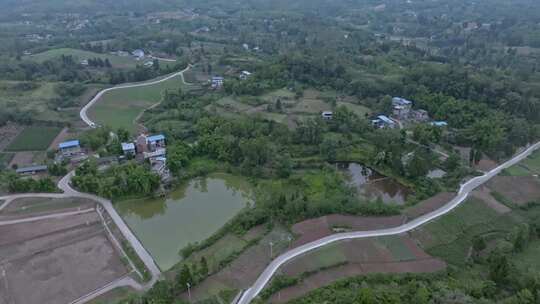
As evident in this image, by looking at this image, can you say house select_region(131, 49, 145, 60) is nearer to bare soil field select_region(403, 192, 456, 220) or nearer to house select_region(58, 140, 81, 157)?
house select_region(58, 140, 81, 157)

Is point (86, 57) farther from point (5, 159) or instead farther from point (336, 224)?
point (336, 224)

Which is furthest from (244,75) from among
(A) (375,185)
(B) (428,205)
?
(B) (428,205)

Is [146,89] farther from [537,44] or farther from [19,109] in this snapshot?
[537,44]

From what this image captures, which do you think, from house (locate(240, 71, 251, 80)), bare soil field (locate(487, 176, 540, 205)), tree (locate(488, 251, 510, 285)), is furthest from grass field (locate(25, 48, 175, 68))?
tree (locate(488, 251, 510, 285))

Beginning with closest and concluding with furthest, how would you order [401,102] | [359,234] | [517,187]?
[359,234], [517,187], [401,102]

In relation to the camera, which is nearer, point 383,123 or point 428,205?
point 428,205

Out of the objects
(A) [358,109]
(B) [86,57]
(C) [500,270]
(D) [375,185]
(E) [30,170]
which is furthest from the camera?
(B) [86,57]
